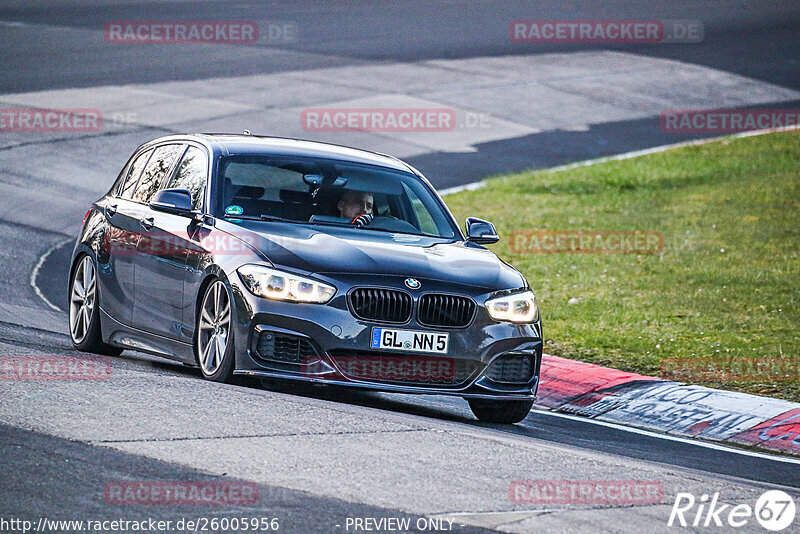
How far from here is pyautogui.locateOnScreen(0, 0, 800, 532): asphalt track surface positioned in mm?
6457

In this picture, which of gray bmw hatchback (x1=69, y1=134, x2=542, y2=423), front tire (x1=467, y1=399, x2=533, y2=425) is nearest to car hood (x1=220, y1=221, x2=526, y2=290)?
gray bmw hatchback (x1=69, y1=134, x2=542, y2=423)

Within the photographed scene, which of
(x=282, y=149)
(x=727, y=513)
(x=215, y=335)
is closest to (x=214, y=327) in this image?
(x=215, y=335)

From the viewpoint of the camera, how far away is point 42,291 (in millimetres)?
14680

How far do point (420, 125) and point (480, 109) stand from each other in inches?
71.4

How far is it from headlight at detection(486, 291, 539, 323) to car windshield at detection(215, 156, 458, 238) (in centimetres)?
112

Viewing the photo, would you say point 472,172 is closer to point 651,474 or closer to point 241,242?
point 241,242

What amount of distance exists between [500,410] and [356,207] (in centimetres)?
173

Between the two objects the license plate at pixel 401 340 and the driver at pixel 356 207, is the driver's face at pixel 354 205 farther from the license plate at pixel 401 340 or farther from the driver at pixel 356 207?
the license plate at pixel 401 340

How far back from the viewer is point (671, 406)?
35.7 feet

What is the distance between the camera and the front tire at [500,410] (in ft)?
31.6

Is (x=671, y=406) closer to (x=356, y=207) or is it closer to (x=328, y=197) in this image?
(x=356, y=207)

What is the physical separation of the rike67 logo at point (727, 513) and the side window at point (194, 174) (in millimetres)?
4367

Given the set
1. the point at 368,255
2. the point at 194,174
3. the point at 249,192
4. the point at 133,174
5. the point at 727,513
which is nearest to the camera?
the point at 727,513

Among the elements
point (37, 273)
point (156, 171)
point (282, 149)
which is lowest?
point (37, 273)
